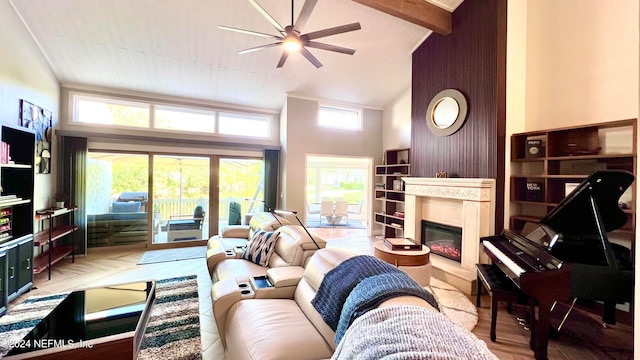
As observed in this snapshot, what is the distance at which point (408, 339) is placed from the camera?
80 cm

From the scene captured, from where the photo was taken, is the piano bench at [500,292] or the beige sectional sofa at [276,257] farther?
the beige sectional sofa at [276,257]

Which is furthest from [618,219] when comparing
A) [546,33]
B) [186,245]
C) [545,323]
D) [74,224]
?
[74,224]

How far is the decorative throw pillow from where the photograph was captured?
282 cm

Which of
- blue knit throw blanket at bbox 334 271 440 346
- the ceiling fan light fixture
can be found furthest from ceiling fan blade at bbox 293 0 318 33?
blue knit throw blanket at bbox 334 271 440 346

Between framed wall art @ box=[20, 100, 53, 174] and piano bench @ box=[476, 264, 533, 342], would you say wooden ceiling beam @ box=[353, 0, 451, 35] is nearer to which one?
piano bench @ box=[476, 264, 533, 342]

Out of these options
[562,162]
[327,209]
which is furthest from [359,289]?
[327,209]

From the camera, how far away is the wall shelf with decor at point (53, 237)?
3.43m

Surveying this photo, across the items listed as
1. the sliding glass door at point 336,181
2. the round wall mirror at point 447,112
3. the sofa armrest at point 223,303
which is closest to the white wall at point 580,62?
the round wall mirror at point 447,112

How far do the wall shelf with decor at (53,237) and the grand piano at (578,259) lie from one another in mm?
5335

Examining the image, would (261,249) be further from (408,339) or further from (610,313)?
(610,313)

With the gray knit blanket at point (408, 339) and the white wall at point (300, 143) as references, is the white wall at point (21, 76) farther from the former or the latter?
the gray knit blanket at point (408, 339)

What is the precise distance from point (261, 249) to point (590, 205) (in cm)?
303

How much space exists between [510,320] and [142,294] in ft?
11.6

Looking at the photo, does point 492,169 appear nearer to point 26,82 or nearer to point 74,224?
point 26,82
